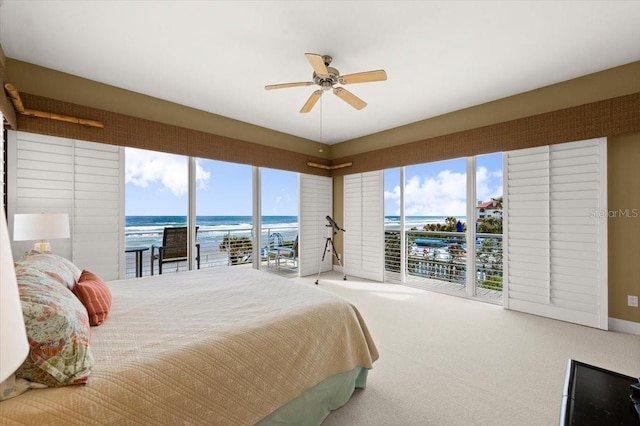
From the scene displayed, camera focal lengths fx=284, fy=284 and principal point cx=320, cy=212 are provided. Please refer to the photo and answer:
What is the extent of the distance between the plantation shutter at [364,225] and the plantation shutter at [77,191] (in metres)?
3.67

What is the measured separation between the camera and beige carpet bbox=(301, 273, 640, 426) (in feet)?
5.94

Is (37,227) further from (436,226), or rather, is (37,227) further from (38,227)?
(436,226)

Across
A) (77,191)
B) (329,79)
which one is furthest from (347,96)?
(77,191)

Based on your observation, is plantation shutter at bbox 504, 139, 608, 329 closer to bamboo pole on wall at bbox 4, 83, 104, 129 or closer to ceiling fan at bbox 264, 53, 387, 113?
ceiling fan at bbox 264, 53, 387, 113

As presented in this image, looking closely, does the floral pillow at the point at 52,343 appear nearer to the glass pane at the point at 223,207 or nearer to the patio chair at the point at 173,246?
the glass pane at the point at 223,207

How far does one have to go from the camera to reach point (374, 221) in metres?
5.16

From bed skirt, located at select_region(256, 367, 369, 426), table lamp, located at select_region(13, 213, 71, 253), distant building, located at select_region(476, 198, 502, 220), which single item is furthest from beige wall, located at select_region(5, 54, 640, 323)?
bed skirt, located at select_region(256, 367, 369, 426)

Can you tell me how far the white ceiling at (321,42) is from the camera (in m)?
2.12

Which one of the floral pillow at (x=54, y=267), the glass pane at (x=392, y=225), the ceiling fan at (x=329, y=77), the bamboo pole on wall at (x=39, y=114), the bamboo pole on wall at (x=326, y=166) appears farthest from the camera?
the bamboo pole on wall at (x=326, y=166)

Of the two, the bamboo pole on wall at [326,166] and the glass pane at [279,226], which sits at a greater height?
the bamboo pole on wall at [326,166]

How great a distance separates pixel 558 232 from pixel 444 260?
1727 millimetres

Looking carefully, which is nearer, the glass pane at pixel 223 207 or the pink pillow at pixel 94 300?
the pink pillow at pixel 94 300

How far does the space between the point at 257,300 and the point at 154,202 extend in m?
5.10

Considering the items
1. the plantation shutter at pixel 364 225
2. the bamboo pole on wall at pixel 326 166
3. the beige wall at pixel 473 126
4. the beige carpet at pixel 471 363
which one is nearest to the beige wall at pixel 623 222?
the beige wall at pixel 473 126
